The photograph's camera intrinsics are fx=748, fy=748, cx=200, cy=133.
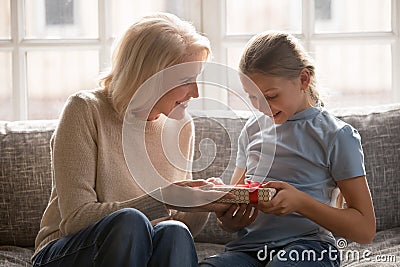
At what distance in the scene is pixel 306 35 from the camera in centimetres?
287

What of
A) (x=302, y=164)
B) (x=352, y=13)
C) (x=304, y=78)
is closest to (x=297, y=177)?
(x=302, y=164)

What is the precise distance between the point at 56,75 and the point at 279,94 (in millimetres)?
1290

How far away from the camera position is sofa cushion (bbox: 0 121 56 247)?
2340 mm

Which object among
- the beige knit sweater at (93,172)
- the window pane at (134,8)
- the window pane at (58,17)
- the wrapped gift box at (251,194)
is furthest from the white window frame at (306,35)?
the wrapped gift box at (251,194)

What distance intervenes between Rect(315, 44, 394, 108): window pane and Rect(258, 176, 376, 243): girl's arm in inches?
42.1

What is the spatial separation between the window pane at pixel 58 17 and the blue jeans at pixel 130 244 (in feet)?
4.15

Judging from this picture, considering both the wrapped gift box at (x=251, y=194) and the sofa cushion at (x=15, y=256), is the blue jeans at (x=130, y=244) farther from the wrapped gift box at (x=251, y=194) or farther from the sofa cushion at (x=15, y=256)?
the sofa cushion at (x=15, y=256)

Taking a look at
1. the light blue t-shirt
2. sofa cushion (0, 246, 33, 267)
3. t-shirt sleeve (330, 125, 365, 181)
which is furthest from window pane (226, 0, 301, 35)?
sofa cushion (0, 246, 33, 267)

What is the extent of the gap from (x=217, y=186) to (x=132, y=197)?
Result: 1.00 feet

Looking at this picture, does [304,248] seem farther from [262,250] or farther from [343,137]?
[343,137]

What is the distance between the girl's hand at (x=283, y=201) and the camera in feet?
5.83

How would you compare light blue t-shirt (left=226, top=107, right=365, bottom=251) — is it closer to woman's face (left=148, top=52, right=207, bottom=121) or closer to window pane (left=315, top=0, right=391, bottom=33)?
woman's face (left=148, top=52, right=207, bottom=121)

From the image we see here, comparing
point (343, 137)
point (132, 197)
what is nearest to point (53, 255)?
point (132, 197)

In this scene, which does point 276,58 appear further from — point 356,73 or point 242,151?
point 356,73
